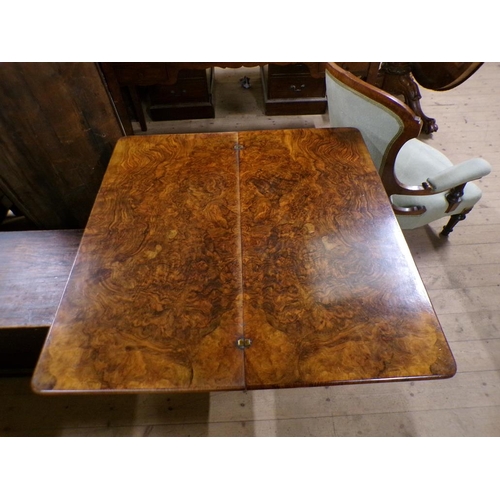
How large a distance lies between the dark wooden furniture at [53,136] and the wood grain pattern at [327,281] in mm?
644

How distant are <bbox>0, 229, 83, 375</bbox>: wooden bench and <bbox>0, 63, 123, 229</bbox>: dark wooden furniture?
222 millimetres

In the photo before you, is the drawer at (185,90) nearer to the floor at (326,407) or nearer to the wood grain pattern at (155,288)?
the wood grain pattern at (155,288)

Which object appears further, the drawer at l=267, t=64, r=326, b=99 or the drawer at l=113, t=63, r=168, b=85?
the drawer at l=267, t=64, r=326, b=99

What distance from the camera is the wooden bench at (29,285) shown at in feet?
3.72

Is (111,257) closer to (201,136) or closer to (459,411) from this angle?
(201,136)

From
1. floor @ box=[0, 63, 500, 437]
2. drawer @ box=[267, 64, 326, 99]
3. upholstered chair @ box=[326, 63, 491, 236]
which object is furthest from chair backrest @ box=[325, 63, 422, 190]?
drawer @ box=[267, 64, 326, 99]

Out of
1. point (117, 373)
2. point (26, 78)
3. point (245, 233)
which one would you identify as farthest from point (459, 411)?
point (26, 78)

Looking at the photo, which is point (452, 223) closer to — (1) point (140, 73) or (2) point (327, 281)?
(2) point (327, 281)

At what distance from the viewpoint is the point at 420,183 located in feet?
5.04

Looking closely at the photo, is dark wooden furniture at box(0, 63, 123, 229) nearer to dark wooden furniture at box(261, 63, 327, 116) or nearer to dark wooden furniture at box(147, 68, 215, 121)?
dark wooden furniture at box(147, 68, 215, 121)

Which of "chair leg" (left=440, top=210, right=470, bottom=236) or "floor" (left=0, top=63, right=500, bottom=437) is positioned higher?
"chair leg" (left=440, top=210, right=470, bottom=236)

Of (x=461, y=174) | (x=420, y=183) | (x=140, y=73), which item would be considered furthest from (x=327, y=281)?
(x=140, y=73)

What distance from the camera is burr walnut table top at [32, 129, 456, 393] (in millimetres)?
776

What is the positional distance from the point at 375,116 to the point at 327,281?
2.25ft
